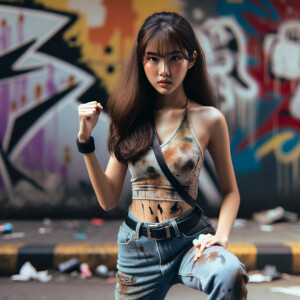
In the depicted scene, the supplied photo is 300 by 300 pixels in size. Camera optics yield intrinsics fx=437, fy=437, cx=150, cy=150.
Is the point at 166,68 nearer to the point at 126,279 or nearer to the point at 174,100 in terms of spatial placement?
the point at 174,100

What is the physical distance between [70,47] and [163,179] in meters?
4.05

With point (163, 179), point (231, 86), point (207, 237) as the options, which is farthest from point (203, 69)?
point (231, 86)

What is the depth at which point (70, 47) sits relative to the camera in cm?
536

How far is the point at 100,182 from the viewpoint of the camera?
1.73 metres

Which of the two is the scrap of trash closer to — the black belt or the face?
the black belt

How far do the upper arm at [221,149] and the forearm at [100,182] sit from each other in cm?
44

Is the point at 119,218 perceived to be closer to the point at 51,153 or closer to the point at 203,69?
the point at 51,153

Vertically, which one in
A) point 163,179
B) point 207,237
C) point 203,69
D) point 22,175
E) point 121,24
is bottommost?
point 22,175

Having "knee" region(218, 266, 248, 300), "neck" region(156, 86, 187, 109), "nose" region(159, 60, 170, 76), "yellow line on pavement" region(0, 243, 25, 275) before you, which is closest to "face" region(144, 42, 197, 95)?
"nose" region(159, 60, 170, 76)

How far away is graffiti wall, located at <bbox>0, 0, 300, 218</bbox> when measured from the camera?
5.32m

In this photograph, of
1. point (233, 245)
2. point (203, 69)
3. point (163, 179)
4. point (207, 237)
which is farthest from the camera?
point (233, 245)

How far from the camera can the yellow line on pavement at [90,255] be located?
13.1 ft

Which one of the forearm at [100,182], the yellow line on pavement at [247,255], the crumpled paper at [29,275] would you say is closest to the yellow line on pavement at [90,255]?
the crumpled paper at [29,275]

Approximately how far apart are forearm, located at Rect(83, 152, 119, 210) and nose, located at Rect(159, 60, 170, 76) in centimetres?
41
